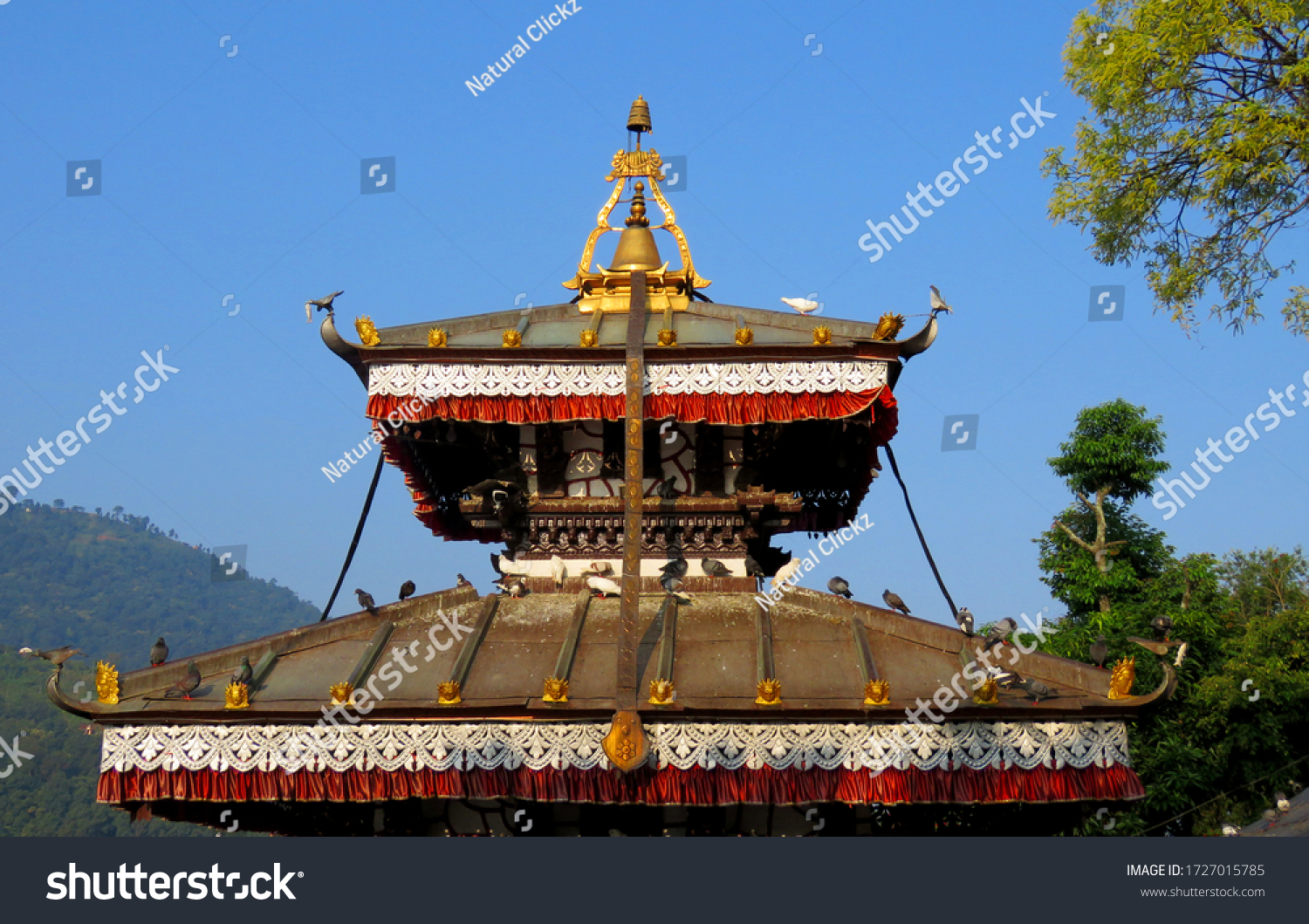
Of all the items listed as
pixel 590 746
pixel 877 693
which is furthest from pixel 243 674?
pixel 877 693

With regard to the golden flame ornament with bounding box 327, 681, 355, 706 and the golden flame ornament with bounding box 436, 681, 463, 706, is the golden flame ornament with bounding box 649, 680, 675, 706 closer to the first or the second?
the golden flame ornament with bounding box 436, 681, 463, 706

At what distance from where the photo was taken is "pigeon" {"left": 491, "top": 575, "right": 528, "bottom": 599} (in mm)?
13859

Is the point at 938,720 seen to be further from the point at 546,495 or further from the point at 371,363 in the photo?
the point at 371,363

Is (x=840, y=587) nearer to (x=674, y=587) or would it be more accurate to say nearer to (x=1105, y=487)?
(x=674, y=587)

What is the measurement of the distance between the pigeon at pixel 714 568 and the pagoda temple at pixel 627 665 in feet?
0.13

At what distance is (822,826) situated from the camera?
12.7m

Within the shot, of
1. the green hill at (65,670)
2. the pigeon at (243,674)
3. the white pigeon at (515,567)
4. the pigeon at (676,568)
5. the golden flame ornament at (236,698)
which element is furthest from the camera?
the green hill at (65,670)

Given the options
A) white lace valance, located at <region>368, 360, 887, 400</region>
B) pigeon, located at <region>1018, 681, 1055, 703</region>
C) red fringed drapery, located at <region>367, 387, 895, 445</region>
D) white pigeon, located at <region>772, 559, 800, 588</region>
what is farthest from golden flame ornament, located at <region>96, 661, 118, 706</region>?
pigeon, located at <region>1018, 681, 1055, 703</region>

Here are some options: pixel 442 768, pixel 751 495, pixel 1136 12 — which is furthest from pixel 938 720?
pixel 1136 12

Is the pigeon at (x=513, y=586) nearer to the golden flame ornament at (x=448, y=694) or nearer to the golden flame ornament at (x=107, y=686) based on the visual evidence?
the golden flame ornament at (x=448, y=694)

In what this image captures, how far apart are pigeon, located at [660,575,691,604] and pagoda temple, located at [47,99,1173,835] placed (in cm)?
5

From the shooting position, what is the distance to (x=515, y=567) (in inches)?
559

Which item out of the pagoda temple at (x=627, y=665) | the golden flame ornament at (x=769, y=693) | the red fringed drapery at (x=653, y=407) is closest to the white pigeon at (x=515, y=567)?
the pagoda temple at (x=627, y=665)

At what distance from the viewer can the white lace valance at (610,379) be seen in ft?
43.6
